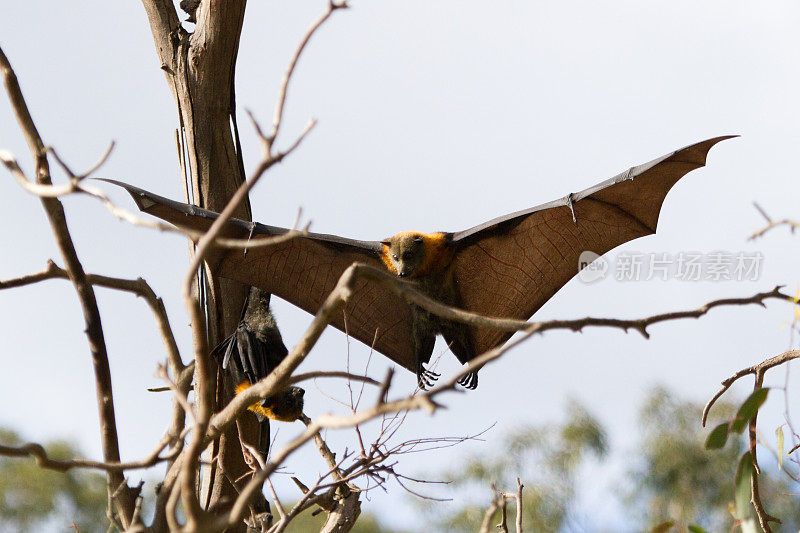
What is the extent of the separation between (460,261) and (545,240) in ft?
2.15

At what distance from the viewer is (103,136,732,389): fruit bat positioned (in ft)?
17.4

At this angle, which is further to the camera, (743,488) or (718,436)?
(718,436)

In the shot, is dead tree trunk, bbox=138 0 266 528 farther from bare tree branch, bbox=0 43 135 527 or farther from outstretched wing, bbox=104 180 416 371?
bare tree branch, bbox=0 43 135 527

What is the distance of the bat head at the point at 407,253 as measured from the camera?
223 inches

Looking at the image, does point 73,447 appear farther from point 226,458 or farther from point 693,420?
point 226,458

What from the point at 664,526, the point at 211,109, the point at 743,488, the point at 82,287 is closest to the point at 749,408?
the point at 743,488

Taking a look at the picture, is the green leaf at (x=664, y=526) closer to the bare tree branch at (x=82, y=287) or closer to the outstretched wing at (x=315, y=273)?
the bare tree branch at (x=82, y=287)

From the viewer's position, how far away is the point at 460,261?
589 cm

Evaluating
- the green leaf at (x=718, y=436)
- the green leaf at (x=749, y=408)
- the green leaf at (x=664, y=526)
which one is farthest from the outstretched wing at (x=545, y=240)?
the green leaf at (x=664, y=526)

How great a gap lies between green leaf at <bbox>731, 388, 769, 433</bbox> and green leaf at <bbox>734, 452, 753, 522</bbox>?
0.32ft

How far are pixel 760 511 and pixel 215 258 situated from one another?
3.37 meters

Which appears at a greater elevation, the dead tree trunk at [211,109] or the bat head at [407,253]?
the dead tree trunk at [211,109]

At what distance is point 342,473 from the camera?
4086mm

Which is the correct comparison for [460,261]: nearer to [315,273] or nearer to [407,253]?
[407,253]
